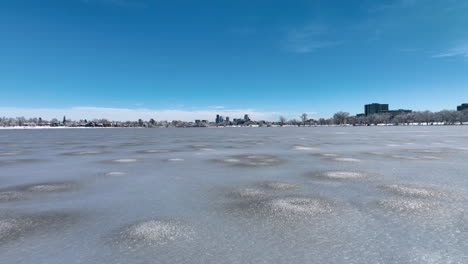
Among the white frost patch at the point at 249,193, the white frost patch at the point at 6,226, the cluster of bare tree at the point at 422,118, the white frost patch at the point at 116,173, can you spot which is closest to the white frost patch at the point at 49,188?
the white frost patch at the point at 116,173

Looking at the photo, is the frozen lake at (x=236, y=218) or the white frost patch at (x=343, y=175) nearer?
the frozen lake at (x=236, y=218)

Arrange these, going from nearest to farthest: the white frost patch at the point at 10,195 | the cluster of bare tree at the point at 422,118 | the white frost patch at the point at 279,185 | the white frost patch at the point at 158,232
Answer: the white frost patch at the point at 158,232
the white frost patch at the point at 10,195
the white frost patch at the point at 279,185
the cluster of bare tree at the point at 422,118

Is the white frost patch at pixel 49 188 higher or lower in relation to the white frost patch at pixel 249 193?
higher

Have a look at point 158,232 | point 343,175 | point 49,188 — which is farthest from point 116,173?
point 343,175

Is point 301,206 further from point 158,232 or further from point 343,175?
point 343,175

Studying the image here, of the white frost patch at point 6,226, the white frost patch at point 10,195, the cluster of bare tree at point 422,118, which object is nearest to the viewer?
the white frost patch at point 6,226

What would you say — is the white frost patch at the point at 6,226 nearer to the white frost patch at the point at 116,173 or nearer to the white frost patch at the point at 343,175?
the white frost patch at the point at 116,173

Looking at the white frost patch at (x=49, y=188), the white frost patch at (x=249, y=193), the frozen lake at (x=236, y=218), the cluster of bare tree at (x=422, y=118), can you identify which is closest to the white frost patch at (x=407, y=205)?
the frozen lake at (x=236, y=218)

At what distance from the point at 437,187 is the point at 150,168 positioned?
1146 cm

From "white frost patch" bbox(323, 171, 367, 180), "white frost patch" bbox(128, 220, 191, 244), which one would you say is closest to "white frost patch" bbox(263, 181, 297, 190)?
"white frost patch" bbox(323, 171, 367, 180)

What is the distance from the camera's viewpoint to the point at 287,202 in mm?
7613

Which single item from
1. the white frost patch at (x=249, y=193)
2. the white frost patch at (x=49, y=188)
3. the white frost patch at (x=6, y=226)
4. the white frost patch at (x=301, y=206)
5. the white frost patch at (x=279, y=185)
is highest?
the white frost patch at (x=49, y=188)

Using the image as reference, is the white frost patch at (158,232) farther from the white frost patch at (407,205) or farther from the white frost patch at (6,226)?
the white frost patch at (407,205)

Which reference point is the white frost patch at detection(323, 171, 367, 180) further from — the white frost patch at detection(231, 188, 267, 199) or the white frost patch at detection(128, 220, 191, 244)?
the white frost patch at detection(128, 220, 191, 244)
